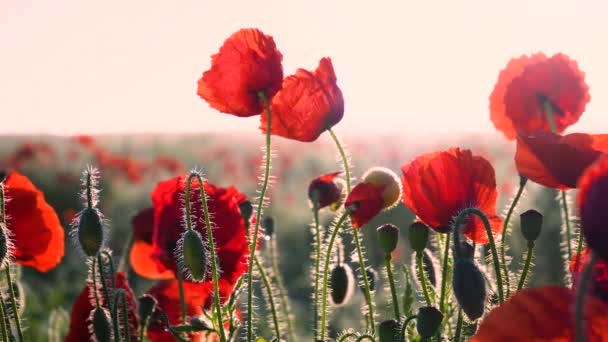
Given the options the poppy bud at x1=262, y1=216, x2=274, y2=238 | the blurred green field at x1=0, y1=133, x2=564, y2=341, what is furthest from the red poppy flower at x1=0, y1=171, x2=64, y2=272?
the blurred green field at x1=0, y1=133, x2=564, y2=341

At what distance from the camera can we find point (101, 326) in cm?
128

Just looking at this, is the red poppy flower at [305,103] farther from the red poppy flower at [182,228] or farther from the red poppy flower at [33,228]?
the red poppy flower at [33,228]

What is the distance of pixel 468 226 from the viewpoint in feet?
4.18

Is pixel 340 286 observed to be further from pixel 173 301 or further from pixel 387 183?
pixel 173 301

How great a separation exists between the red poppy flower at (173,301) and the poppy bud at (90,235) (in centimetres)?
35

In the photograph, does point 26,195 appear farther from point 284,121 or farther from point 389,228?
point 389,228

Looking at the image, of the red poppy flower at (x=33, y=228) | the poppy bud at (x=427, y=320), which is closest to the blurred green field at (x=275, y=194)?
the red poppy flower at (x=33, y=228)

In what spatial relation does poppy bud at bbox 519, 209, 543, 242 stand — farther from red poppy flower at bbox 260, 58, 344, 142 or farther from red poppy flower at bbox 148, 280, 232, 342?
red poppy flower at bbox 148, 280, 232, 342

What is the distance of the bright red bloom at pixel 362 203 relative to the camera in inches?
51.0

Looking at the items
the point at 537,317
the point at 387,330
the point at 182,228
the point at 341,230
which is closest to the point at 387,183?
the point at 341,230

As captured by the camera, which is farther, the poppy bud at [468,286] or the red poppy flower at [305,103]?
the red poppy flower at [305,103]

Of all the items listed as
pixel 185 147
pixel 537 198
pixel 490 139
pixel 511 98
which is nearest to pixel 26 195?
pixel 511 98

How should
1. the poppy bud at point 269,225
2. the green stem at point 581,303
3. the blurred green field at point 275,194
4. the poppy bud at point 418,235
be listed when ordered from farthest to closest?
the blurred green field at point 275,194
the poppy bud at point 269,225
the poppy bud at point 418,235
the green stem at point 581,303

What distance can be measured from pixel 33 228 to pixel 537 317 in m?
1.13
